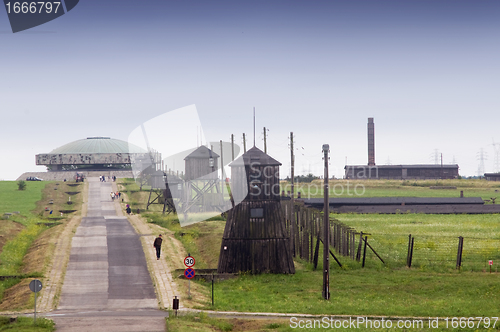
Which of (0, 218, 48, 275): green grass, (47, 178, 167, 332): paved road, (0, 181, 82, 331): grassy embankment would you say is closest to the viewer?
(47, 178, 167, 332): paved road

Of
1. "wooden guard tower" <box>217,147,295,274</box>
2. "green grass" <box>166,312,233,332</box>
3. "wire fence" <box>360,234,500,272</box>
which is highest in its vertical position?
"wooden guard tower" <box>217,147,295,274</box>

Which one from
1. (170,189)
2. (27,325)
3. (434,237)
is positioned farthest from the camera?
(170,189)

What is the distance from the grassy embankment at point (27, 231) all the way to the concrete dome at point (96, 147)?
188 feet

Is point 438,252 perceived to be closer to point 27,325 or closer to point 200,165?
point 27,325

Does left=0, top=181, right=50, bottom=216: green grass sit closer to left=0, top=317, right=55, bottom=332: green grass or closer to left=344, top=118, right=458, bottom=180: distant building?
left=0, top=317, right=55, bottom=332: green grass

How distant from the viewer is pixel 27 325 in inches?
747

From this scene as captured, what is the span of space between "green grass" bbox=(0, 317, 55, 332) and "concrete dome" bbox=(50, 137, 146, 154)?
12503 cm

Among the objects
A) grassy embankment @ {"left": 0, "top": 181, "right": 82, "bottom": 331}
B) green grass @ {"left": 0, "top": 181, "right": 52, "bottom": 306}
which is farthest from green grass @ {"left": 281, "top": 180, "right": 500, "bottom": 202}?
green grass @ {"left": 0, "top": 181, "right": 52, "bottom": 306}

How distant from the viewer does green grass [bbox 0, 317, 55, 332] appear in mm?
18250

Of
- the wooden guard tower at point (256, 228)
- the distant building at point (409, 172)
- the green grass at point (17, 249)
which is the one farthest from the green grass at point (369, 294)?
the distant building at point (409, 172)

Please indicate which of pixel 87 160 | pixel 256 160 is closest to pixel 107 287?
pixel 256 160

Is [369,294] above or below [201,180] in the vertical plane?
below

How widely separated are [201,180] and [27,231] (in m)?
19.3

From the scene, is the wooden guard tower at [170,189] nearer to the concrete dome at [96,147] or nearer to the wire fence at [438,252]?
the wire fence at [438,252]
